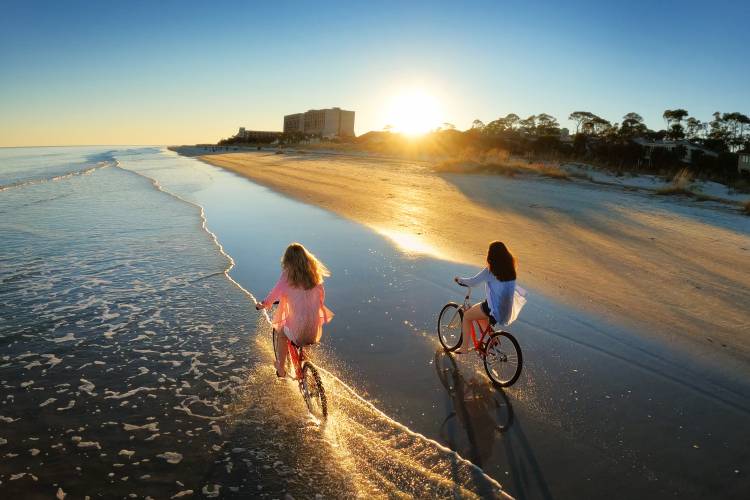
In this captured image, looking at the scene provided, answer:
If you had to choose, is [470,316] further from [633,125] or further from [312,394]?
[633,125]

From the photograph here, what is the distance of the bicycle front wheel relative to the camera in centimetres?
652

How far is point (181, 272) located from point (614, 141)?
55.8m

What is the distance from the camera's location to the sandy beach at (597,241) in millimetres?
7832

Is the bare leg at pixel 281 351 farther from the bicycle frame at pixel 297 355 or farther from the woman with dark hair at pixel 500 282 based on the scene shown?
the woman with dark hair at pixel 500 282

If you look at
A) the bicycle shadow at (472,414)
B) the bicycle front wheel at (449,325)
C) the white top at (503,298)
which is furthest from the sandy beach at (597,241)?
the bicycle shadow at (472,414)

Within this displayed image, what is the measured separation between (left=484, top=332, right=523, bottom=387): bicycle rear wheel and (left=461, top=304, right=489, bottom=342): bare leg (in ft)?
1.05

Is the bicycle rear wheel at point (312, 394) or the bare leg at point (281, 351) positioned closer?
the bicycle rear wheel at point (312, 394)

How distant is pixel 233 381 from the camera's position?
18.7 ft

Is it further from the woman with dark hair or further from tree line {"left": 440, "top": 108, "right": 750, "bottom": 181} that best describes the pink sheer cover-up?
tree line {"left": 440, "top": 108, "right": 750, "bottom": 181}

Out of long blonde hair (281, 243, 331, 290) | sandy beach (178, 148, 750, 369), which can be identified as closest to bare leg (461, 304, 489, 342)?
long blonde hair (281, 243, 331, 290)

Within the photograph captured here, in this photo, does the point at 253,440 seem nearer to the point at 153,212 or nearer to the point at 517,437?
the point at 517,437

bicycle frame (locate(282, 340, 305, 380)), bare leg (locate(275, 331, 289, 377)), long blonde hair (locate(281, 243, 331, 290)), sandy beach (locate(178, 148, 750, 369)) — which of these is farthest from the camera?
sandy beach (locate(178, 148, 750, 369))

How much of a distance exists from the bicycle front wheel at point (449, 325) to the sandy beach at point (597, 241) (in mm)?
2897

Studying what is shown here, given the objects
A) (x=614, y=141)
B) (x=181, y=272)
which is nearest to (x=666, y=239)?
(x=181, y=272)
